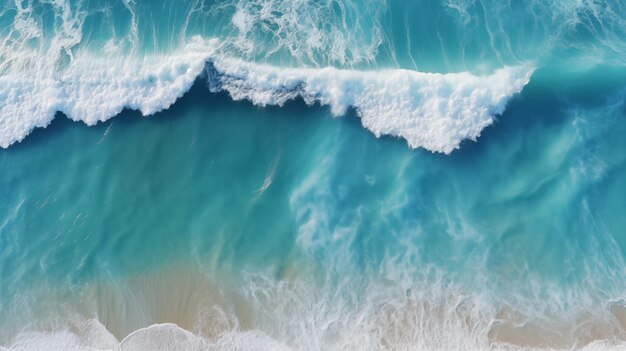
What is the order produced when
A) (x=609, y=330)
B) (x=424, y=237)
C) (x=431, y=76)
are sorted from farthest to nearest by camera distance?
(x=431, y=76), (x=424, y=237), (x=609, y=330)

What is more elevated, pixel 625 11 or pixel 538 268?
pixel 625 11

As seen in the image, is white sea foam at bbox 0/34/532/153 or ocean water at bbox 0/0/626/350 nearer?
ocean water at bbox 0/0/626/350

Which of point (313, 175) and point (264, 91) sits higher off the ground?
point (264, 91)

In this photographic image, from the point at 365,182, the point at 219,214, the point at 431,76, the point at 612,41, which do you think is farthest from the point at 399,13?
the point at 219,214

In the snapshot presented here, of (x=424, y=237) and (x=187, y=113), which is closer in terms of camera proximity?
(x=424, y=237)

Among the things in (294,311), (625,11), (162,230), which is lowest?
(294,311)

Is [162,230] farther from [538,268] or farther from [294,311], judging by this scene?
[538,268]

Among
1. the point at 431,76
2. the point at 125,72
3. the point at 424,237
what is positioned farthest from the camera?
the point at 125,72

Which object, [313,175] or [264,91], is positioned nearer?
[313,175]
